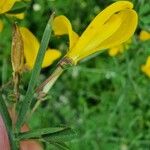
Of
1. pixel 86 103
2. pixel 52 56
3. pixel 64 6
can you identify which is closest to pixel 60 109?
pixel 86 103

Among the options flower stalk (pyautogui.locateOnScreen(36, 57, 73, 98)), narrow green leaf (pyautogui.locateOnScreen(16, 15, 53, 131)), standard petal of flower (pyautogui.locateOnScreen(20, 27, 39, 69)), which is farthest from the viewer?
standard petal of flower (pyautogui.locateOnScreen(20, 27, 39, 69))

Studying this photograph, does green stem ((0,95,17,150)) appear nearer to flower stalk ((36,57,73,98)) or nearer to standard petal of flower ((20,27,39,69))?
flower stalk ((36,57,73,98))

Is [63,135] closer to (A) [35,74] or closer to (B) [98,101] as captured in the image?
(A) [35,74]

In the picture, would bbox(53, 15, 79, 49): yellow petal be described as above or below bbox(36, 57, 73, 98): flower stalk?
above

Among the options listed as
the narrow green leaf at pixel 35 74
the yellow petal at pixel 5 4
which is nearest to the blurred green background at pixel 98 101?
the yellow petal at pixel 5 4

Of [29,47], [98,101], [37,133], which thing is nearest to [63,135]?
[37,133]

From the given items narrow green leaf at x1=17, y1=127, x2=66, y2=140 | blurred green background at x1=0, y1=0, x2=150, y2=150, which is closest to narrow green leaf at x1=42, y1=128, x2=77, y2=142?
narrow green leaf at x1=17, y1=127, x2=66, y2=140

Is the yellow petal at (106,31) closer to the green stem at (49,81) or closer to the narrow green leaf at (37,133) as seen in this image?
the green stem at (49,81)

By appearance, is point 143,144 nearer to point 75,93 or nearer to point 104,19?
point 75,93

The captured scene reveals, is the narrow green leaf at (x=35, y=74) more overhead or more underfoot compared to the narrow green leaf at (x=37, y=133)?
more overhead
